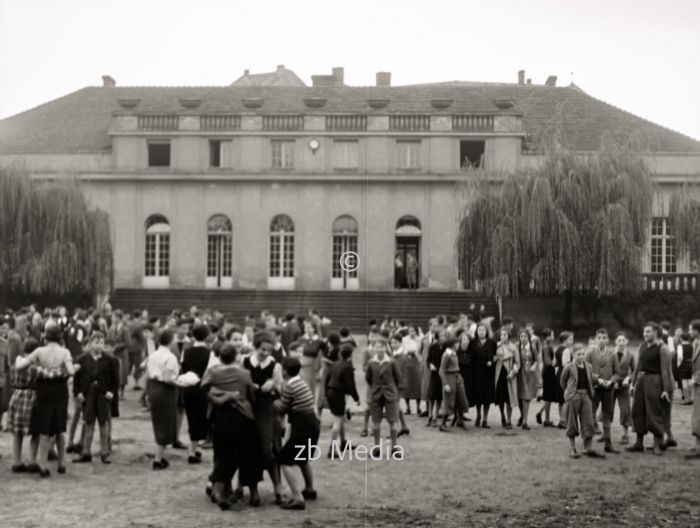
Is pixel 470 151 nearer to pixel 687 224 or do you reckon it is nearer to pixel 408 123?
pixel 408 123

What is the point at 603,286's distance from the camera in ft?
102


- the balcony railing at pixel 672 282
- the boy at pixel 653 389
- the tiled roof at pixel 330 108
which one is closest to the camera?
the boy at pixel 653 389

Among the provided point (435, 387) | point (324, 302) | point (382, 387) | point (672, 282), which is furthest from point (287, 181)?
point (382, 387)

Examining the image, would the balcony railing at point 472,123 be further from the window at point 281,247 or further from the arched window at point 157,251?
the arched window at point 157,251

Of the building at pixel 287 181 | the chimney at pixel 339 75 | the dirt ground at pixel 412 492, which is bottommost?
the dirt ground at pixel 412 492

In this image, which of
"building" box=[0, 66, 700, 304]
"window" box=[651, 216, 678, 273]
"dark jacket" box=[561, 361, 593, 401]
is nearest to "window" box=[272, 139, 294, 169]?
"building" box=[0, 66, 700, 304]

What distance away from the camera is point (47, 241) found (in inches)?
1286

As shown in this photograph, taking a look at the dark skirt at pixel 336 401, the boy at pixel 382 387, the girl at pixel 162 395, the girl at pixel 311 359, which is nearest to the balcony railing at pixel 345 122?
the girl at pixel 311 359

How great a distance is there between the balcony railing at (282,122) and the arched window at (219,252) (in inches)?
171

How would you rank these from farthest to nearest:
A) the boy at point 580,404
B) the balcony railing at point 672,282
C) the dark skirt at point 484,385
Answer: the balcony railing at point 672,282 < the dark skirt at point 484,385 < the boy at point 580,404

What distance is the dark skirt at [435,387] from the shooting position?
52.6ft

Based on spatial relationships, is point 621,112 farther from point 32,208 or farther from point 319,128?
point 32,208

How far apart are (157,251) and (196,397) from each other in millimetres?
29044

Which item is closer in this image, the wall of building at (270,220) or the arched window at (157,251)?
the wall of building at (270,220)
